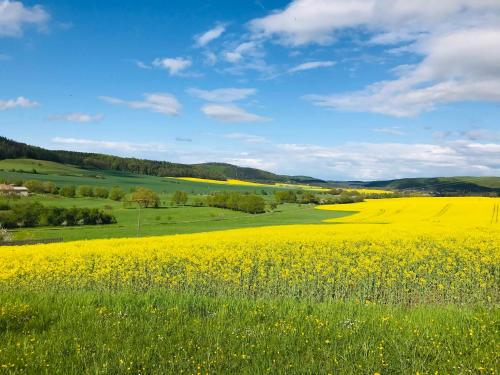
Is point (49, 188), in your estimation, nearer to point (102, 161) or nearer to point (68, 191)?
point (68, 191)

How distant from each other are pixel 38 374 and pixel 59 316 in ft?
8.65

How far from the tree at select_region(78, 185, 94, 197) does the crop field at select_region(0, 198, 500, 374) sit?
88.6m

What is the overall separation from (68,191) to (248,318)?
323 feet

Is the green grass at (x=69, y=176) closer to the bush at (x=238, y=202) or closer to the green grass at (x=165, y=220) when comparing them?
the green grass at (x=165, y=220)

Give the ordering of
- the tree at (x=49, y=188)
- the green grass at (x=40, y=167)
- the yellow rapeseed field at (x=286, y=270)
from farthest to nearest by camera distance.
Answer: the green grass at (x=40, y=167)
the tree at (x=49, y=188)
the yellow rapeseed field at (x=286, y=270)

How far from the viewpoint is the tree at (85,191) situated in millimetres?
99287

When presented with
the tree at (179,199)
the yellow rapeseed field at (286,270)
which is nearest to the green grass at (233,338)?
the yellow rapeseed field at (286,270)

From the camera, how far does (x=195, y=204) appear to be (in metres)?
95.2

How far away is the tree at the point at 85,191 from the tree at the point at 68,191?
196cm

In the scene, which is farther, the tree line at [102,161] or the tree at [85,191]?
the tree line at [102,161]

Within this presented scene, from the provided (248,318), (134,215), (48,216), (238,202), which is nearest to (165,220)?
(134,215)

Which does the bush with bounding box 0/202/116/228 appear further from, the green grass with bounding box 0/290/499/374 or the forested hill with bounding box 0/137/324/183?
the forested hill with bounding box 0/137/324/183

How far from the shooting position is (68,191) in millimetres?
96500

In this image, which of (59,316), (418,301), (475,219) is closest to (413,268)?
(418,301)
